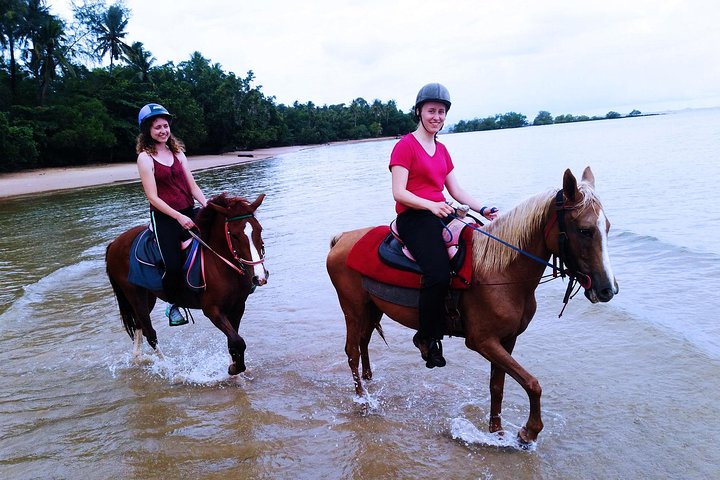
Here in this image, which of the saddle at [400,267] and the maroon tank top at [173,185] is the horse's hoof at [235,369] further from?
the maroon tank top at [173,185]

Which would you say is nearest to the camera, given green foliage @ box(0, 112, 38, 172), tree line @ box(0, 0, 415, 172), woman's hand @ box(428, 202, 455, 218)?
woman's hand @ box(428, 202, 455, 218)

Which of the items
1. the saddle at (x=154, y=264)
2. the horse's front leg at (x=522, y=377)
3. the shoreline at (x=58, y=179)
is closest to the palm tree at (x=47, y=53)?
the shoreline at (x=58, y=179)

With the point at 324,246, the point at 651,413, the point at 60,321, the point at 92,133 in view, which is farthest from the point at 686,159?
the point at 92,133

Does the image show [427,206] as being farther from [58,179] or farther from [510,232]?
[58,179]

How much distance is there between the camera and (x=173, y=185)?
5473mm

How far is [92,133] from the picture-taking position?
42438 mm

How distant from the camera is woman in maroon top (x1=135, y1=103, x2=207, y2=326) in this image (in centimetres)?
521

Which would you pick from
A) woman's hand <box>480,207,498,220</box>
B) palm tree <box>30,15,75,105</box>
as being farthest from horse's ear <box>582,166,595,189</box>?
palm tree <box>30,15,75,105</box>

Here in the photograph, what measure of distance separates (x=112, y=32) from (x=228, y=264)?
70921 millimetres

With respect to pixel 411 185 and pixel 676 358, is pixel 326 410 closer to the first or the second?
pixel 411 185

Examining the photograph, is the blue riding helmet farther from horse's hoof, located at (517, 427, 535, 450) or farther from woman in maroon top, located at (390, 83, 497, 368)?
horse's hoof, located at (517, 427, 535, 450)

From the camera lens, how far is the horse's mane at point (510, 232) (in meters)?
3.71

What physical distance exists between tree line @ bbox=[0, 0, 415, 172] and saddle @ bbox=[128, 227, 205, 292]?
35.4 meters

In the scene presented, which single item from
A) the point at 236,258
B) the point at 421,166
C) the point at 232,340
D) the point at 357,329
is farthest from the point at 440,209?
the point at 232,340
